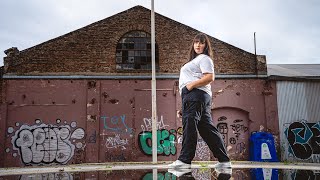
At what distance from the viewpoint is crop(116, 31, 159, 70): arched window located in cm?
1578

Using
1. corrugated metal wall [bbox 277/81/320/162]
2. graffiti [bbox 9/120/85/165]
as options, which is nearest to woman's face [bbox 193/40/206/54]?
graffiti [bbox 9/120/85/165]

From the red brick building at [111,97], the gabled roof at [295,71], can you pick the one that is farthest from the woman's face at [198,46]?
the gabled roof at [295,71]

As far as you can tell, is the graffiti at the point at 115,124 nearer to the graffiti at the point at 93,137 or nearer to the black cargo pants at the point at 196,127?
the graffiti at the point at 93,137

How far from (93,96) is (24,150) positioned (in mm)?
3902

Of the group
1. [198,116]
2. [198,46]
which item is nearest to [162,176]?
[198,116]

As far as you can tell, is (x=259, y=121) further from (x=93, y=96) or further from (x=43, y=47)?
(x=43, y=47)

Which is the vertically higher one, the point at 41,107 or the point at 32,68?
the point at 32,68

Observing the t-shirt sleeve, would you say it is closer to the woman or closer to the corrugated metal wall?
the woman

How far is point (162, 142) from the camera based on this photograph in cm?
1542

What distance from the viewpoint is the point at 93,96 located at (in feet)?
49.5

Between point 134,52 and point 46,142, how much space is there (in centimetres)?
581

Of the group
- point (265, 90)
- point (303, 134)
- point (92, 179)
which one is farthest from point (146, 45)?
point (92, 179)

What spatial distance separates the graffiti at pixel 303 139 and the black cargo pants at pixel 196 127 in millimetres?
13193

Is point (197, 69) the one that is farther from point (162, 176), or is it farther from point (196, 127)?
point (162, 176)
